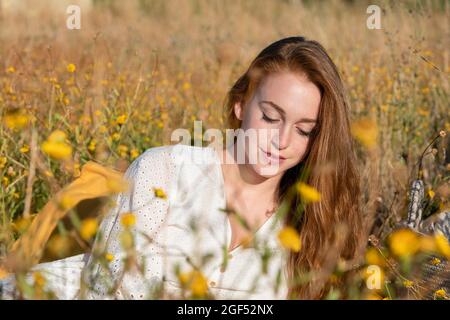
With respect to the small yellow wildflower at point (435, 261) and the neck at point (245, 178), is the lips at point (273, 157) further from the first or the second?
the small yellow wildflower at point (435, 261)

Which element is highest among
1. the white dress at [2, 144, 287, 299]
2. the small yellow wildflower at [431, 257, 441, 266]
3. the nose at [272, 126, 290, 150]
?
the nose at [272, 126, 290, 150]

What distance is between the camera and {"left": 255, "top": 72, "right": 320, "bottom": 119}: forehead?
7.06ft

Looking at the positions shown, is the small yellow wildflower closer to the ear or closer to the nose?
the nose

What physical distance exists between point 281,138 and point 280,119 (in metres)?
0.06

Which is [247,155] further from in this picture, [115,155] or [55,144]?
[55,144]

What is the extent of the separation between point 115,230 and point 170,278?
8.7 inches

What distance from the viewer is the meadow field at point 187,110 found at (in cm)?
233

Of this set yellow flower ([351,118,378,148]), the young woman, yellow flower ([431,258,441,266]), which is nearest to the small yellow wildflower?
yellow flower ([431,258,441,266])

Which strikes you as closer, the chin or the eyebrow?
the eyebrow

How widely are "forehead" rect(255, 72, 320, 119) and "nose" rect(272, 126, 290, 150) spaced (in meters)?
0.05

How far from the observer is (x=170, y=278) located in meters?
2.07

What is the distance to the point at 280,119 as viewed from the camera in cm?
213

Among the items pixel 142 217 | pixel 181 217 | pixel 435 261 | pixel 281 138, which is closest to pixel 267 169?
pixel 281 138
